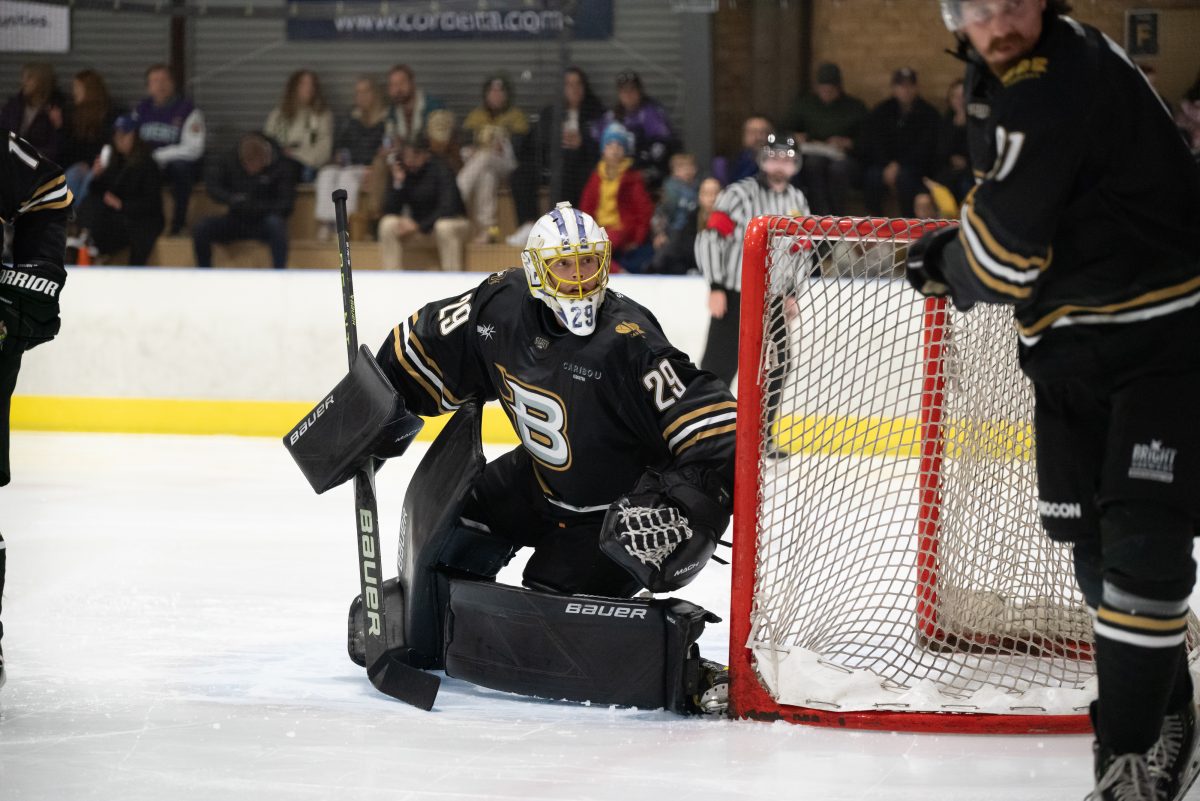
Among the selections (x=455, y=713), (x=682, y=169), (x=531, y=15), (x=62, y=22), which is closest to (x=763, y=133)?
(x=682, y=169)

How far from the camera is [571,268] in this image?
293 cm

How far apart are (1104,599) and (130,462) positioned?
4.79 m

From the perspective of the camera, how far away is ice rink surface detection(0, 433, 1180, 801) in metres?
2.41

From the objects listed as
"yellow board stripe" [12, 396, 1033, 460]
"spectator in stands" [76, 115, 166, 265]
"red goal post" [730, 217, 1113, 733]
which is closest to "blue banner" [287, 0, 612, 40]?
"spectator in stands" [76, 115, 166, 265]

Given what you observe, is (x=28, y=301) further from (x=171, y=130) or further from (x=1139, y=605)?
(x=171, y=130)

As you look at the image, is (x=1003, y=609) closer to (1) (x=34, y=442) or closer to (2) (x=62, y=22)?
(1) (x=34, y=442)

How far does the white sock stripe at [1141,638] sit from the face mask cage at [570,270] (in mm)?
1239

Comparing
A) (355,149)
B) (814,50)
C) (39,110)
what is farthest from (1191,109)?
(39,110)

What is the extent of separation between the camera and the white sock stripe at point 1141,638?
6.49ft

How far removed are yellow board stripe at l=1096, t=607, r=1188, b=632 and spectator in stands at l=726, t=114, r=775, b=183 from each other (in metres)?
5.10

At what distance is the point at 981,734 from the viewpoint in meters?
2.71

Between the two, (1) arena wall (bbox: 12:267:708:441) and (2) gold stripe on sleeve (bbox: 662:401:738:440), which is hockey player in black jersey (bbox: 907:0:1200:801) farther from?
(1) arena wall (bbox: 12:267:708:441)

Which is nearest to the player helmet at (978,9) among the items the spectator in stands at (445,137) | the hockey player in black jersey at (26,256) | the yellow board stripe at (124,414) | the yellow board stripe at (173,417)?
the hockey player in black jersey at (26,256)

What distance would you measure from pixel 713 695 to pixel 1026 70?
1326 mm
